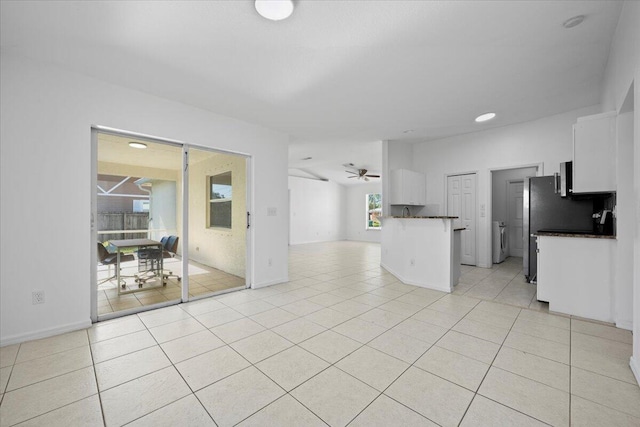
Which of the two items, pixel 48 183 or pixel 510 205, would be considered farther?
pixel 510 205

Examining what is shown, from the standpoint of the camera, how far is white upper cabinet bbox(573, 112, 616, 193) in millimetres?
2604

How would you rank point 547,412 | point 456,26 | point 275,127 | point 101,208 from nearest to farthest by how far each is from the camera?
point 547,412 < point 456,26 < point 101,208 < point 275,127

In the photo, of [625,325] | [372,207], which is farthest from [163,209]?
[372,207]

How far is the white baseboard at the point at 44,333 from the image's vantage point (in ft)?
7.67

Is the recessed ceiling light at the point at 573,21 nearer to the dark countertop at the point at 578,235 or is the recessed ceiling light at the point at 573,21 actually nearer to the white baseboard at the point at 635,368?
the dark countertop at the point at 578,235

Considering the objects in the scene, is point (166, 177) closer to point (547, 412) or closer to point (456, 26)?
point (456, 26)

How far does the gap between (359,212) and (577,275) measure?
29.7 feet

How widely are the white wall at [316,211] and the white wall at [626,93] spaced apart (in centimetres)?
848

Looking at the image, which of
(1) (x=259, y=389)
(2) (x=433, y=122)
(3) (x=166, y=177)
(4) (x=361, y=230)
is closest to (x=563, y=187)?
(2) (x=433, y=122)

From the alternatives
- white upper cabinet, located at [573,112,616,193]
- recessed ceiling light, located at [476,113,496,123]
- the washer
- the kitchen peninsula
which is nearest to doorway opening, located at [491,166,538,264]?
the washer

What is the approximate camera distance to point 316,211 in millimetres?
11086

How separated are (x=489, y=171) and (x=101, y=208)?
623 centimetres

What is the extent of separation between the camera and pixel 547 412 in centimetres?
151

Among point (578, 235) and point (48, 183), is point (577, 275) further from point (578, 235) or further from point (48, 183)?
point (48, 183)
